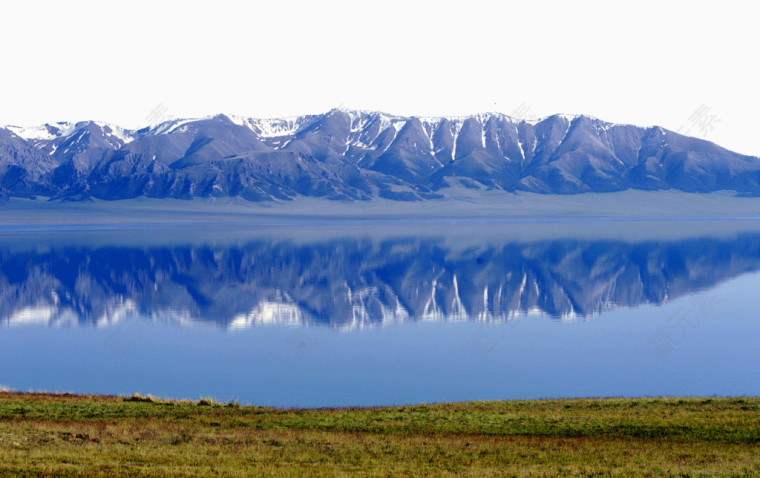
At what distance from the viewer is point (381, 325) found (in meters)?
50.1

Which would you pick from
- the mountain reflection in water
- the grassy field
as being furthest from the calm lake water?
the grassy field

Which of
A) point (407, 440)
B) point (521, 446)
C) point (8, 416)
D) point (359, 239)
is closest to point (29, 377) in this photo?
point (8, 416)

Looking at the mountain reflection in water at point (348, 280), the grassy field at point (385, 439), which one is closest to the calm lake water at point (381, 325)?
the mountain reflection in water at point (348, 280)

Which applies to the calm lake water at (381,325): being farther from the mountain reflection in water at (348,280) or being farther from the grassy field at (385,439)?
the grassy field at (385,439)

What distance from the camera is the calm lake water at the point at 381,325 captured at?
33.2 meters

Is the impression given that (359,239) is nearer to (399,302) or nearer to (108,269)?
(108,269)

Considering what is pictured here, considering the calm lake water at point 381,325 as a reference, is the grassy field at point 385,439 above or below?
above

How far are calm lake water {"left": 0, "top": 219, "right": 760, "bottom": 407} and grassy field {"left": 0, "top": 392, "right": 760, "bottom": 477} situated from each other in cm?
767

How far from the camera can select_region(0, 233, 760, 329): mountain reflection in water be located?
56.3 metres

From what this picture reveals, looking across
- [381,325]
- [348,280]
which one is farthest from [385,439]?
[348,280]

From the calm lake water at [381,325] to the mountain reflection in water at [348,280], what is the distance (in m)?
0.29

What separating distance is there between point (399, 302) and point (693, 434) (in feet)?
143

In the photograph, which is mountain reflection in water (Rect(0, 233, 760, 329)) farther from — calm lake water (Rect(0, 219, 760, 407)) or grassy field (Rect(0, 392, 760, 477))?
grassy field (Rect(0, 392, 760, 477))

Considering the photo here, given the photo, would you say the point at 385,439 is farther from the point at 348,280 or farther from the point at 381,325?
the point at 348,280
